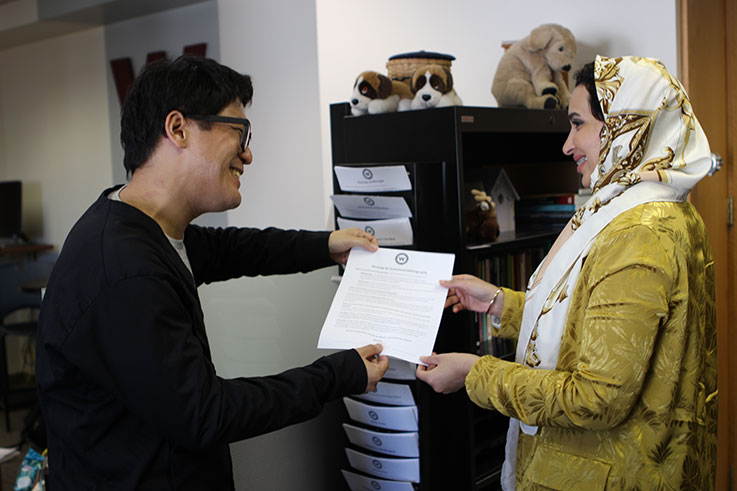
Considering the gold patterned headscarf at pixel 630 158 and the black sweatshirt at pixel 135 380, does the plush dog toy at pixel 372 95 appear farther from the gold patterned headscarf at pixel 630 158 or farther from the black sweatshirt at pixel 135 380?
the black sweatshirt at pixel 135 380

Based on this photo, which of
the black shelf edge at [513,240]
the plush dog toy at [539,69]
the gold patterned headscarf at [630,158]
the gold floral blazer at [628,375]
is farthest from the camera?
the plush dog toy at [539,69]

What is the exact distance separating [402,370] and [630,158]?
86cm

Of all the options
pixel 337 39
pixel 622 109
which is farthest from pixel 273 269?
pixel 337 39

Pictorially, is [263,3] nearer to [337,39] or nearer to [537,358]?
[337,39]

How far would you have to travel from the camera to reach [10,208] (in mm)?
5809

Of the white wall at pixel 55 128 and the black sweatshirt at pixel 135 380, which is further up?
the white wall at pixel 55 128

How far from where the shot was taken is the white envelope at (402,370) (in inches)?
74.8

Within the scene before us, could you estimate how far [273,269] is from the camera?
1828 millimetres

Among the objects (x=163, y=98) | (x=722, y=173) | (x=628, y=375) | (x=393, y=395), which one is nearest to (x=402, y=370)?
(x=393, y=395)

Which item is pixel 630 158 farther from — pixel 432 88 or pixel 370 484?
pixel 370 484

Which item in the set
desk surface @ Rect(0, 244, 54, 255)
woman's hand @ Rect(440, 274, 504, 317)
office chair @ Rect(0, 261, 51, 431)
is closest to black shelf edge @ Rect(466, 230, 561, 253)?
woman's hand @ Rect(440, 274, 504, 317)

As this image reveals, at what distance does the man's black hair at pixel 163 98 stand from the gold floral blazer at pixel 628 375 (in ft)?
2.50

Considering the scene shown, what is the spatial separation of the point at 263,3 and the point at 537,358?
6.67ft

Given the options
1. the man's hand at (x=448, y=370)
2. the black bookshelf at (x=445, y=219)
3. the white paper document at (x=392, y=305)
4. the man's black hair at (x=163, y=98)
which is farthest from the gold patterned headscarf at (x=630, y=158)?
the man's black hair at (x=163, y=98)
